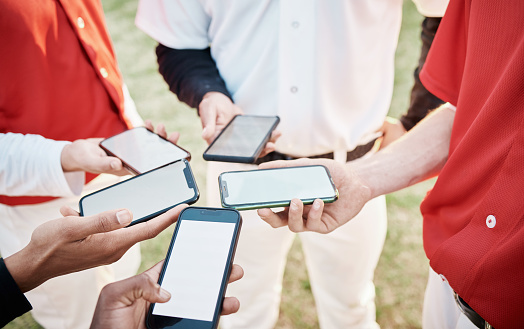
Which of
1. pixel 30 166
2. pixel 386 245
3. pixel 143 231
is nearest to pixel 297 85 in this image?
pixel 143 231

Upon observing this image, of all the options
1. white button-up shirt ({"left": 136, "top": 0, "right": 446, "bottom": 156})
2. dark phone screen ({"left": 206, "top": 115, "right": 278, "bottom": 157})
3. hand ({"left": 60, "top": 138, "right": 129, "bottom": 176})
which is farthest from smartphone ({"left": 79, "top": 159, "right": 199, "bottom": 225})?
white button-up shirt ({"left": 136, "top": 0, "right": 446, "bottom": 156})

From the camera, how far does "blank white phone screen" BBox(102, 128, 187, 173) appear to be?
4.88ft

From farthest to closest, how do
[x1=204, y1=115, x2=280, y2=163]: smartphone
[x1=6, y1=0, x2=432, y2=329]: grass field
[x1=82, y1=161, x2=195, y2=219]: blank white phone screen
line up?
[x1=6, y1=0, x2=432, y2=329]: grass field → [x1=204, y1=115, x2=280, y2=163]: smartphone → [x1=82, y1=161, x2=195, y2=219]: blank white phone screen

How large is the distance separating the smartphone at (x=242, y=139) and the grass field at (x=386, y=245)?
1.25 metres

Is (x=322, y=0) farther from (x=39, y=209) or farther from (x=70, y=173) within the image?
(x=39, y=209)

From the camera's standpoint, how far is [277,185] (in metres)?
1.27

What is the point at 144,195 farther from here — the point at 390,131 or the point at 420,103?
the point at 420,103

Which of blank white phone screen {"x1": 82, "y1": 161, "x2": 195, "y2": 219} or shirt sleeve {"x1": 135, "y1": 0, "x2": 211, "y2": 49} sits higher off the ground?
shirt sleeve {"x1": 135, "y1": 0, "x2": 211, "y2": 49}

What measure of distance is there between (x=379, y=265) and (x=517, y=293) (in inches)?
68.8

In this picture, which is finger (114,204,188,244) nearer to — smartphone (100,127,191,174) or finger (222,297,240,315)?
finger (222,297,240,315)

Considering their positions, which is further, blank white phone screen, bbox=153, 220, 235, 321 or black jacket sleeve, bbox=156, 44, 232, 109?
black jacket sleeve, bbox=156, 44, 232, 109

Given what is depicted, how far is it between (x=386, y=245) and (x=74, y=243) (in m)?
2.15

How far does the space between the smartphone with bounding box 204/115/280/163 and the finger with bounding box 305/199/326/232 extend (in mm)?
375

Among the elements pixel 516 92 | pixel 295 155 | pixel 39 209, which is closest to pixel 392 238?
pixel 295 155
